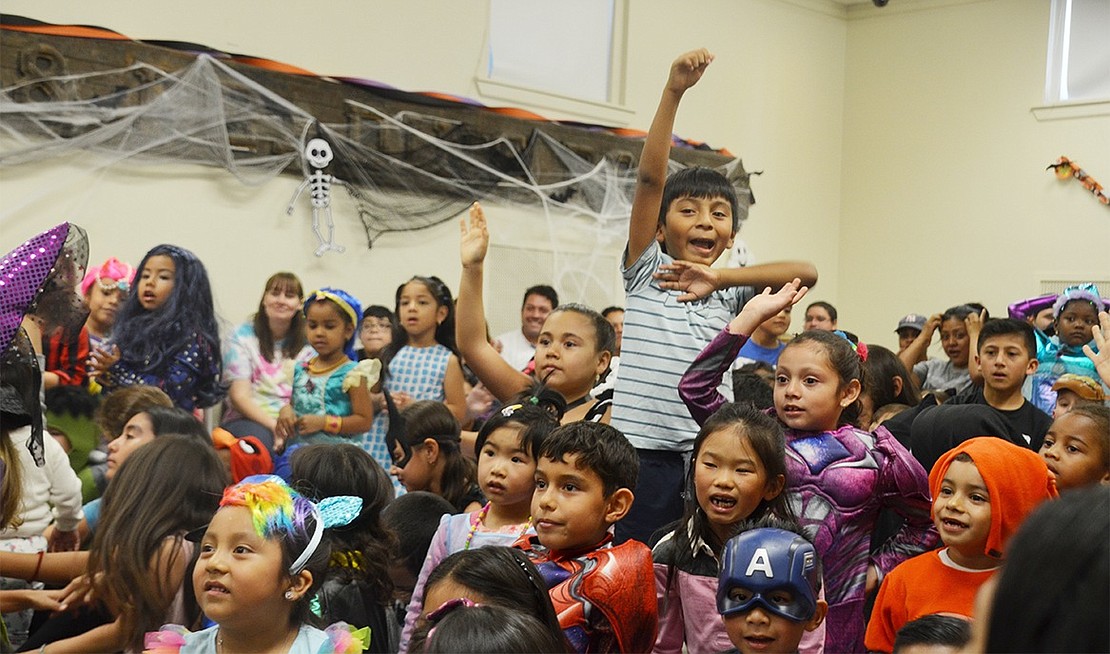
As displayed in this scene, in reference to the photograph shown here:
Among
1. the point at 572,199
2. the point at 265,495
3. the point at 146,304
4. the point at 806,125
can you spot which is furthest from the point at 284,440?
the point at 806,125

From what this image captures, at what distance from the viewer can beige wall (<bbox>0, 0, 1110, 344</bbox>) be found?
7926 millimetres

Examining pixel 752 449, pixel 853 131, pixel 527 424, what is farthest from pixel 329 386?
pixel 853 131

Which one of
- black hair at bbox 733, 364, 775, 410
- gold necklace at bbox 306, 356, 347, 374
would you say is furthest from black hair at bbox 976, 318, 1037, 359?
gold necklace at bbox 306, 356, 347, 374

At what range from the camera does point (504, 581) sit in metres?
2.09

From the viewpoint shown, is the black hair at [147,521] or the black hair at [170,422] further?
the black hair at [170,422]

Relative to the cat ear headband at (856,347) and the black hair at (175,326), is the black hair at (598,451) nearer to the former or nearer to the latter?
the cat ear headband at (856,347)

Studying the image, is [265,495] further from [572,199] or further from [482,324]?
[572,199]

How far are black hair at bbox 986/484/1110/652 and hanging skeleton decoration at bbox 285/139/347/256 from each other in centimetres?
670

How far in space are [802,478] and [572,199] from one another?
244 inches

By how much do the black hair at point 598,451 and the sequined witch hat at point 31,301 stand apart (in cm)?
114

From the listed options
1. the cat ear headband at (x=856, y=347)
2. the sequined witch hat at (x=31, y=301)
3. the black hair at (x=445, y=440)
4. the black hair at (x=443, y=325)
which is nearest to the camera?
the sequined witch hat at (x=31, y=301)

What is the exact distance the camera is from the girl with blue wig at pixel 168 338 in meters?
4.80

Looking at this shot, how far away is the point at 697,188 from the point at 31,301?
5.13 feet

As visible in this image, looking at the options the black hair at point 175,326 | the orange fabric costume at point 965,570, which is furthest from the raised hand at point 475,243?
the black hair at point 175,326
